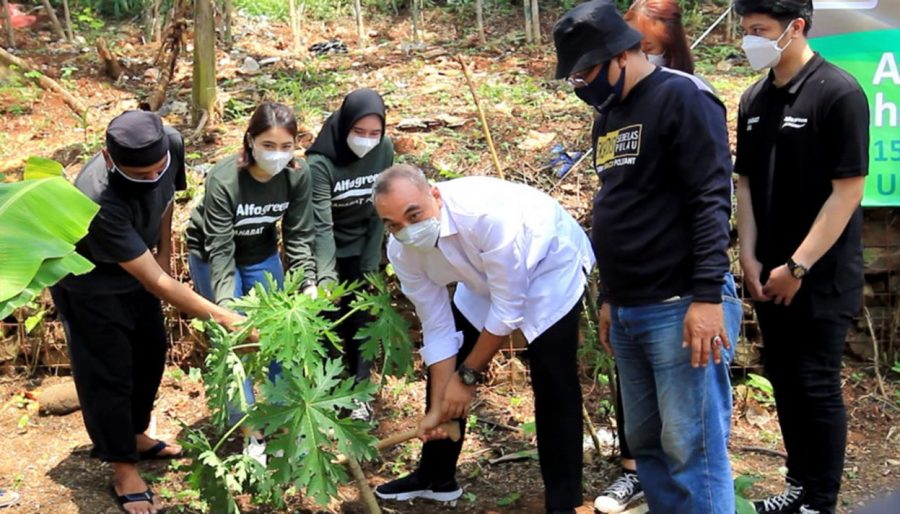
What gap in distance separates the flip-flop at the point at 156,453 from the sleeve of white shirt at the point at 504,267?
6.25ft

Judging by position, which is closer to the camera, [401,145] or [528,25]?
[401,145]

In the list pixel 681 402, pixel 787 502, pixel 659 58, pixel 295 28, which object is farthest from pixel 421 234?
pixel 295 28

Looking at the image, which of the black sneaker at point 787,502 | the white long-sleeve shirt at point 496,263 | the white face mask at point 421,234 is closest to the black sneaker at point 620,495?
the black sneaker at point 787,502

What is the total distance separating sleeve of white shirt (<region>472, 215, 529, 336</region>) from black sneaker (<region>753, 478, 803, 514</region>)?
124 cm

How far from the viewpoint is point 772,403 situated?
4.91m

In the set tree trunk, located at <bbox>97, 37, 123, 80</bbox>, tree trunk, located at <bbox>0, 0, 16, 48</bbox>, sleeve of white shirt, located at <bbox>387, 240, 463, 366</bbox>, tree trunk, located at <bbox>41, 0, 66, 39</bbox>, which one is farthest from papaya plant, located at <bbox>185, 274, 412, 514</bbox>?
tree trunk, located at <bbox>41, 0, 66, 39</bbox>

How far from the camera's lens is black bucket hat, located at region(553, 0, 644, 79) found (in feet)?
9.56

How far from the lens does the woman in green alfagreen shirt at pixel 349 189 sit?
4398mm

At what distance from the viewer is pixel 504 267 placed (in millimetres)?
3244

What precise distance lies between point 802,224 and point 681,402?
0.89m

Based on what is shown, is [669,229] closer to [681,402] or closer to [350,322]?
[681,402]

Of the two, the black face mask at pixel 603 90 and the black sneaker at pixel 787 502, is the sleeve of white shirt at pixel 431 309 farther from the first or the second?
the black sneaker at pixel 787 502

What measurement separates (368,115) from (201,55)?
2644 millimetres

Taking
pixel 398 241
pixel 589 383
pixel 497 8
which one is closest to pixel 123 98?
pixel 497 8
